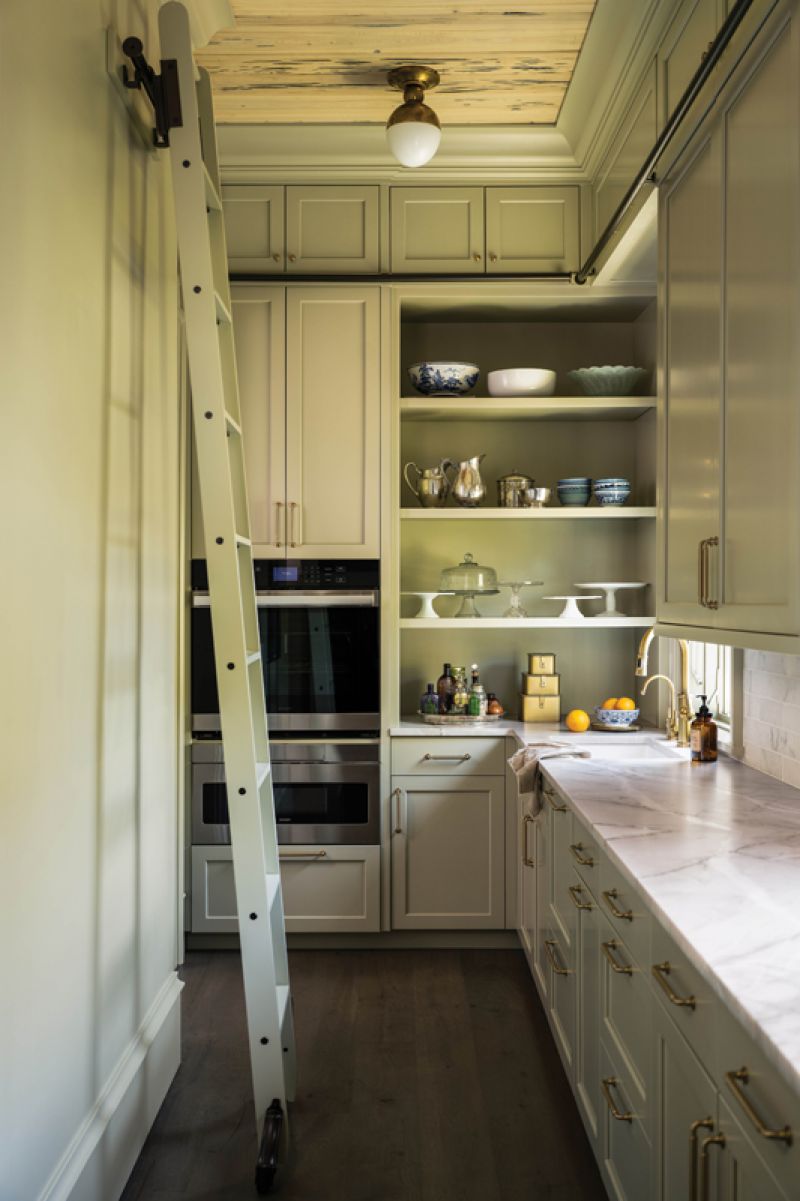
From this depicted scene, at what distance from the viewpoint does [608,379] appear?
375 cm

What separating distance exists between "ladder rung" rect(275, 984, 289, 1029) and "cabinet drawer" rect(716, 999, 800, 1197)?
4.05 ft

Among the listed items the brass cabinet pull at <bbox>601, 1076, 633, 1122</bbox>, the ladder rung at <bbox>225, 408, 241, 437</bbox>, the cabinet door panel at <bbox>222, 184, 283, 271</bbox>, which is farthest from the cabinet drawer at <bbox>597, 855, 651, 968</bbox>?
the cabinet door panel at <bbox>222, 184, 283, 271</bbox>

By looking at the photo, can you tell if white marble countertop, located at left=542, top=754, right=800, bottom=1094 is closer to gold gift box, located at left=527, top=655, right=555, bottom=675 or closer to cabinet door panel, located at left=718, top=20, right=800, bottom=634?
cabinet door panel, located at left=718, top=20, right=800, bottom=634

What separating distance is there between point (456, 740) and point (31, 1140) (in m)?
2.22

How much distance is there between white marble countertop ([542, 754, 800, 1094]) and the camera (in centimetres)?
121

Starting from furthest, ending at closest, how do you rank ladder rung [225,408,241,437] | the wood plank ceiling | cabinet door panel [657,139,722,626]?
the wood plank ceiling → ladder rung [225,408,241,437] → cabinet door panel [657,139,722,626]

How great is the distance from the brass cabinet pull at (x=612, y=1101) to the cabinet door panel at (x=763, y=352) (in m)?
0.93

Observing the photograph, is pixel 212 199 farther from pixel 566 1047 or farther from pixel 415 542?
pixel 566 1047

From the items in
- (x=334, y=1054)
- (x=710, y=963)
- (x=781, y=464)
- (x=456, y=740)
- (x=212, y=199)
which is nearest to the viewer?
(x=710, y=963)

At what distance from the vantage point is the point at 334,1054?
2855 mm

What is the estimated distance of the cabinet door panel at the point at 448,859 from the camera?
367 cm

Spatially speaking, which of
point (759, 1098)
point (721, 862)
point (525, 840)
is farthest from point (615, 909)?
point (525, 840)

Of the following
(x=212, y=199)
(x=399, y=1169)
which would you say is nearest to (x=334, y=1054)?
(x=399, y=1169)

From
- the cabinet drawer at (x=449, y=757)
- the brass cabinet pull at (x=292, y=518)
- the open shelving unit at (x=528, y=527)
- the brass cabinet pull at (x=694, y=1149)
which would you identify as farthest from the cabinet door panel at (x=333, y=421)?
the brass cabinet pull at (x=694, y=1149)
